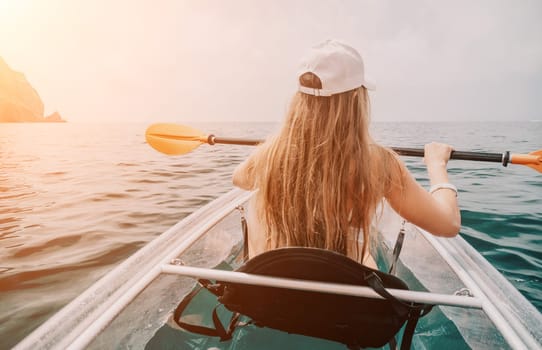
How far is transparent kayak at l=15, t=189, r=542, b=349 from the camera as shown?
116cm

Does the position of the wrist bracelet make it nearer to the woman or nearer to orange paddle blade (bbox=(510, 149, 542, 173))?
the woman

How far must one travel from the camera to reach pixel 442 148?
1.81m

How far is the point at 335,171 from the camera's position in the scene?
1337mm

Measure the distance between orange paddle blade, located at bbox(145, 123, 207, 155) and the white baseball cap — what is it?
2.09 metres

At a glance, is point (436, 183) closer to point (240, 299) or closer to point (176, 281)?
point (240, 299)

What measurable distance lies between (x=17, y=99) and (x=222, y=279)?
611 ft

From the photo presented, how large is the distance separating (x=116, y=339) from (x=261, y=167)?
1028mm

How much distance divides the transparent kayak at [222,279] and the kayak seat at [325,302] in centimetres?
4

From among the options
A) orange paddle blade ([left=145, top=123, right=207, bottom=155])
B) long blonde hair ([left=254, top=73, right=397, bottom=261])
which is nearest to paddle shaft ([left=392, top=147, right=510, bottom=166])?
long blonde hair ([left=254, top=73, right=397, bottom=261])

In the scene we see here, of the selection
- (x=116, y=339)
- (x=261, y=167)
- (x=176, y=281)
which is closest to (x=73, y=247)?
(x=176, y=281)

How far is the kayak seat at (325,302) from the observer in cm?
105

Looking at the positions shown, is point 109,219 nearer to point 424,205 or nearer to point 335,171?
point 335,171

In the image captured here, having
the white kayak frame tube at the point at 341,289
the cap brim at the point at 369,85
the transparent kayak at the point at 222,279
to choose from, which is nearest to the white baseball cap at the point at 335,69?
the cap brim at the point at 369,85

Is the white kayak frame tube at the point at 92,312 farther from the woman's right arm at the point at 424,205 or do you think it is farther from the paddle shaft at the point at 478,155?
the paddle shaft at the point at 478,155
